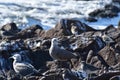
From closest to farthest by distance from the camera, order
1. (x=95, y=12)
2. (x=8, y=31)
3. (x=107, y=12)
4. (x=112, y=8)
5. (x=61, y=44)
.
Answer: (x=61, y=44)
(x=8, y=31)
(x=107, y=12)
(x=95, y=12)
(x=112, y=8)

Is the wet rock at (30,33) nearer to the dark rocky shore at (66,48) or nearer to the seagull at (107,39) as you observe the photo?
the dark rocky shore at (66,48)

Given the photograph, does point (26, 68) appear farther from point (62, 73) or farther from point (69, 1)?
point (69, 1)

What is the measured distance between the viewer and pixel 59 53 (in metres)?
16.5

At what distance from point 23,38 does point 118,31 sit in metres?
3.28

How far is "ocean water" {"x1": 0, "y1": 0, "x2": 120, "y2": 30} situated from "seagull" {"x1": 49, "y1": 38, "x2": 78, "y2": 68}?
29.8 feet

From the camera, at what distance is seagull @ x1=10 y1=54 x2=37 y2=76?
14459 mm

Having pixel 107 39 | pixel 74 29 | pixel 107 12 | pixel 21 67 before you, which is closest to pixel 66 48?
pixel 107 39

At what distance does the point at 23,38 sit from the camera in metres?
19.5

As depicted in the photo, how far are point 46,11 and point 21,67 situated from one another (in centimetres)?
1569

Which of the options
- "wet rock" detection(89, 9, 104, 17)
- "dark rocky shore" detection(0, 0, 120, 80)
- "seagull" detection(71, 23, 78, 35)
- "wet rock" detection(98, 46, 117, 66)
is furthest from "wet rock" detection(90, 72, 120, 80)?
"wet rock" detection(89, 9, 104, 17)

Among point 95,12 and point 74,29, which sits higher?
point 74,29

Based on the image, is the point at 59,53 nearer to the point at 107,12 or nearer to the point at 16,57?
the point at 16,57

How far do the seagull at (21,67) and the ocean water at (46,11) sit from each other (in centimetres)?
1007

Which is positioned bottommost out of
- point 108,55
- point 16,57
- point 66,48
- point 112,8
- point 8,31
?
point 112,8
